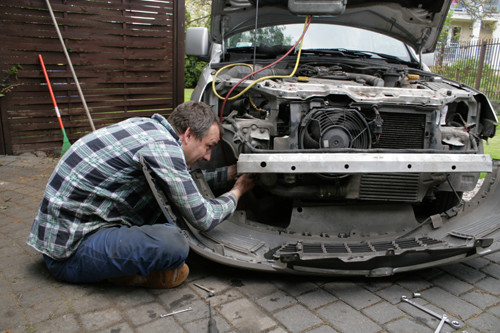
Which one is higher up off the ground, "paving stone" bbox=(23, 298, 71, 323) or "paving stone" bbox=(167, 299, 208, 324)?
"paving stone" bbox=(167, 299, 208, 324)

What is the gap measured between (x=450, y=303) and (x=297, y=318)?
95cm

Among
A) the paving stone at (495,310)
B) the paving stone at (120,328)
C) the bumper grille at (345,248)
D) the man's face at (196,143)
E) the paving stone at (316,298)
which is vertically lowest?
the paving stone at (120,328)

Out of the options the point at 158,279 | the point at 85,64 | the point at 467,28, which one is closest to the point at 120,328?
the point at 158,279

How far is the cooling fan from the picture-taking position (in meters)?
2.92

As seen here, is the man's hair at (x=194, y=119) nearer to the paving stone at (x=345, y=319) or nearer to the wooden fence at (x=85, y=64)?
the paving stone at (x=345, y=319)

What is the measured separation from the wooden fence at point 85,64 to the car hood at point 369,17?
3.20 meters

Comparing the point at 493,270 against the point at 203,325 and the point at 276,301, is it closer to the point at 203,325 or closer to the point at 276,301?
the point at 276,301

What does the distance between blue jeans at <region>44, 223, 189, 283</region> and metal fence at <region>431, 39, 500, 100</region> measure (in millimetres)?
12352

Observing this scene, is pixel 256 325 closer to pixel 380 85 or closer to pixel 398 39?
pixel 380 85

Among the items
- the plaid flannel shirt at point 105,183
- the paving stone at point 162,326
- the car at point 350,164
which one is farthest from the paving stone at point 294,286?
the paving stone at point 162,326

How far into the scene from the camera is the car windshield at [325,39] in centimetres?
445

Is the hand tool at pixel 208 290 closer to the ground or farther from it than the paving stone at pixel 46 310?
farther from it

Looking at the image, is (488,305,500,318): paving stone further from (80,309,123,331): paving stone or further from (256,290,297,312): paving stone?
(80,309,123,331): paving stone

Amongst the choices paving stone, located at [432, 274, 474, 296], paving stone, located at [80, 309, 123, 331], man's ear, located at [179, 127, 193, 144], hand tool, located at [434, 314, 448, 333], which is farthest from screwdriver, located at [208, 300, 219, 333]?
paving stone, located at [432, 274, 474, 296]
